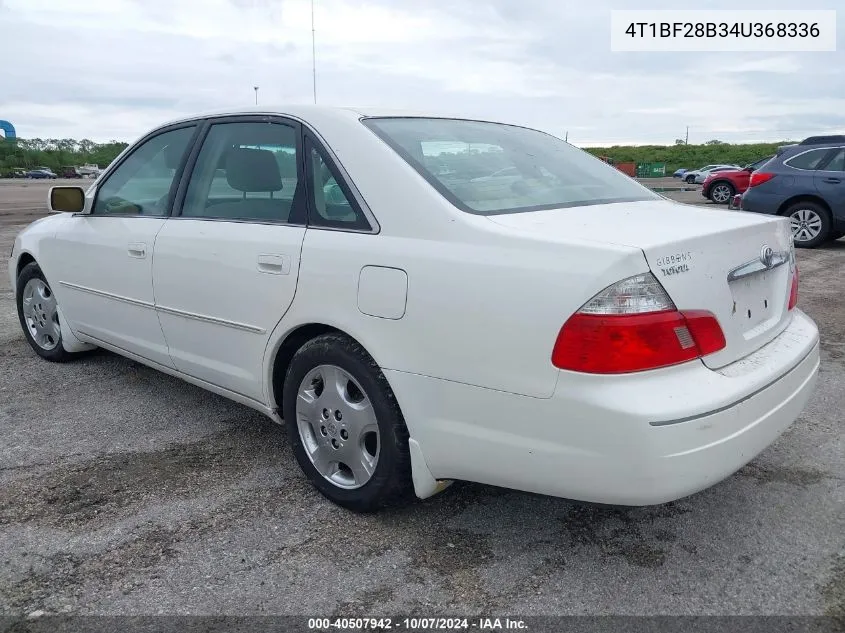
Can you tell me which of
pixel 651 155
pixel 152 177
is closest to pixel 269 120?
pixel 152 177

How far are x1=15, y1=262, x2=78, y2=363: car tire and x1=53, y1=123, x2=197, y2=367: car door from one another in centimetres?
35

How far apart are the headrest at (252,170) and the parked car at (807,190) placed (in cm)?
851

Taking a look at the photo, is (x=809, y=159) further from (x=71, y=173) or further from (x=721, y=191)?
(x=71, y=173)

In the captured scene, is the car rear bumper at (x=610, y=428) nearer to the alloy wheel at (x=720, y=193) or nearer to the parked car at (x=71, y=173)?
the alloy wheel at (x=720, y=193)

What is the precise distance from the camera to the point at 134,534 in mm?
2627

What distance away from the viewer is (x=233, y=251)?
9.92 feet

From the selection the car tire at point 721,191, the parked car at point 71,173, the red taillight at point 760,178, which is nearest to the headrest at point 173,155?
the red taillight at point 760,178

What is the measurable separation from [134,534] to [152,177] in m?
1.90

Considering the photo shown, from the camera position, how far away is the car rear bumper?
202cm

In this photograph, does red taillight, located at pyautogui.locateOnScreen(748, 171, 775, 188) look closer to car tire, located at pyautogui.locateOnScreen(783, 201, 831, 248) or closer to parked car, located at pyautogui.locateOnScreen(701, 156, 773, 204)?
car tire, located at pyautogui.locateOnScreen(783, 201, 831, 248)

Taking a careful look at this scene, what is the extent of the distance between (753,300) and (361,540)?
157 centimetres

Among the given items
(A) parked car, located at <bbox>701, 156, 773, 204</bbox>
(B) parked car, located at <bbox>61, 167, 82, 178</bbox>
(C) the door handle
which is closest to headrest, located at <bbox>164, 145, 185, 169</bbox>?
(C) the door handle

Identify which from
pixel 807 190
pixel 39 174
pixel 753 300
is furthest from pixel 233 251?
pixel 39 174

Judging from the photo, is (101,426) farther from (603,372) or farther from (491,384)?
(603,372)
